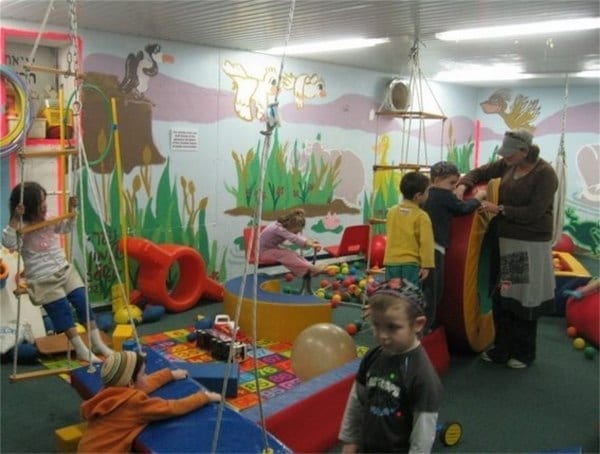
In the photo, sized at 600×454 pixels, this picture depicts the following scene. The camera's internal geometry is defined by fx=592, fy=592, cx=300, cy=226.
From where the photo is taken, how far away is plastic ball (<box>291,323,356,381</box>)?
4043 millimetres

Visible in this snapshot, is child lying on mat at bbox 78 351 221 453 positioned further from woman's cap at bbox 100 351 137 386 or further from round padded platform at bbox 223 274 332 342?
round padded platform at bbox 223 274 332 342

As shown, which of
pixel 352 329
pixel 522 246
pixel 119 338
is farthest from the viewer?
pixel 352 329

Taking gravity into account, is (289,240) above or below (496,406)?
above

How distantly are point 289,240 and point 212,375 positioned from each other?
2961 mm

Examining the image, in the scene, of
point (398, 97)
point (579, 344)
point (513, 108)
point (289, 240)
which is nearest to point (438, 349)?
point (579, 344)

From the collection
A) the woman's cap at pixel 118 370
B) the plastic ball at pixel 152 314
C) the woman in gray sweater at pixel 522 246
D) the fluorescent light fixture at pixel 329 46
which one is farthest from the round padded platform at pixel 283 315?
the fluorescent light fixture at pixel 329 46

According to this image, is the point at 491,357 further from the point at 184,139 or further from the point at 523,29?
the point at 184,139

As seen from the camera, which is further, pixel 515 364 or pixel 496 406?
pixel 515 364

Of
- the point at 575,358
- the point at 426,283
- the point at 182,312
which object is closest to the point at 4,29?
the point at 182,312

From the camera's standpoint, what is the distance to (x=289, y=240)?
21.7 ft

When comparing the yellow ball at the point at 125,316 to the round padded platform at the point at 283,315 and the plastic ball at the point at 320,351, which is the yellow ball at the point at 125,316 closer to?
the round padded platform at the point at 283,315

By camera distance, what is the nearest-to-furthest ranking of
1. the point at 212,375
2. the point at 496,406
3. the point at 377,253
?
the point at 212,375
the point at 496,406
the point at 377,253

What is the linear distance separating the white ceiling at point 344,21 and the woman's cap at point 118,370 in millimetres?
3150

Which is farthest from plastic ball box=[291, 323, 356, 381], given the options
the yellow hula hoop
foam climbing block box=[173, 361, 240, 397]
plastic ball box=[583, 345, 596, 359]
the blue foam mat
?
the yellow hula hoop
